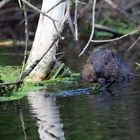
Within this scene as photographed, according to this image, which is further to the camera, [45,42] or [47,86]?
[45,42]

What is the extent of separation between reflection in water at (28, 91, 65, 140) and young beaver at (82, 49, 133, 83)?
137cm

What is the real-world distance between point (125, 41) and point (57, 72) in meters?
6.91

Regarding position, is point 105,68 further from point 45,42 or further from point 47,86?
point 47,86

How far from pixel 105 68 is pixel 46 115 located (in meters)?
3.13

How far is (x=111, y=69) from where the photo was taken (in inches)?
349

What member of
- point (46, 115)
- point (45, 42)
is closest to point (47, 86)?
point (45, 42)

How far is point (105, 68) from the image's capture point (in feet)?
28.9

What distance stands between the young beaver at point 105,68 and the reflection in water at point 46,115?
137cm

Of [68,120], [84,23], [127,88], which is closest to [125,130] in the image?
[68,120]

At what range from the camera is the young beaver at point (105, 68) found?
8547 mm

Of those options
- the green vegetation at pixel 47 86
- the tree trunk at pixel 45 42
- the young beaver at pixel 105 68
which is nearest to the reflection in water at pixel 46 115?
the green vegetation at pixel 47 86

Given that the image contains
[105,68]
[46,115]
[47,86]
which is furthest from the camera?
[105,68]

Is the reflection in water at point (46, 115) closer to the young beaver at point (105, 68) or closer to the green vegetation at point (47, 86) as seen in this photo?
the green vegetation at point (47, 86)

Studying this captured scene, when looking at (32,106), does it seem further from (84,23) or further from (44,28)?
(84,23)
